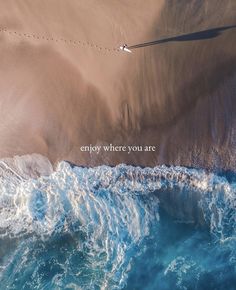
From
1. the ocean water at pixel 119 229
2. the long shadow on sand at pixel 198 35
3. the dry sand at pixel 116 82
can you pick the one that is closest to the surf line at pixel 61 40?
the dry sand at pixel 116 82

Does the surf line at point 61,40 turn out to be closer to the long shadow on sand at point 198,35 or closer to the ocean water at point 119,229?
the long shadow on sand at point 198,35

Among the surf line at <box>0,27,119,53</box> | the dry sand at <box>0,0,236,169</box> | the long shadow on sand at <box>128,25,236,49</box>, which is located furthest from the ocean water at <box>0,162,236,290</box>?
the long shadow on sand at <box>128,25,236,49</box>

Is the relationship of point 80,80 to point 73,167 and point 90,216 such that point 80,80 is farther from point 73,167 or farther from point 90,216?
Answer: point 90,216

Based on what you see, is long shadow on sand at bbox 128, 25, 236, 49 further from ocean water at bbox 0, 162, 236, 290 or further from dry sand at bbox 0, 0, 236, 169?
ocean water at bbox 0, 162, 236, 290

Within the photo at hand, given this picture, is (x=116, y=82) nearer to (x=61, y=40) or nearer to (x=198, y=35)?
(x=61, y=40)

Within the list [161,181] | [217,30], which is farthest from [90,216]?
[217,30]

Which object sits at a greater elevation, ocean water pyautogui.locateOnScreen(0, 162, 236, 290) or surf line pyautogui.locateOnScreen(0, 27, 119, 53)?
surf line pyautogui.locateOnScreen(0, 27, 119, 53)

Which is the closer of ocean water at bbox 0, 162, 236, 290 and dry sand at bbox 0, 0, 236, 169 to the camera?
dry sand at bbox 0, 0, 236, 169

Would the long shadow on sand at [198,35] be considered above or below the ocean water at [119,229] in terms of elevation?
above
